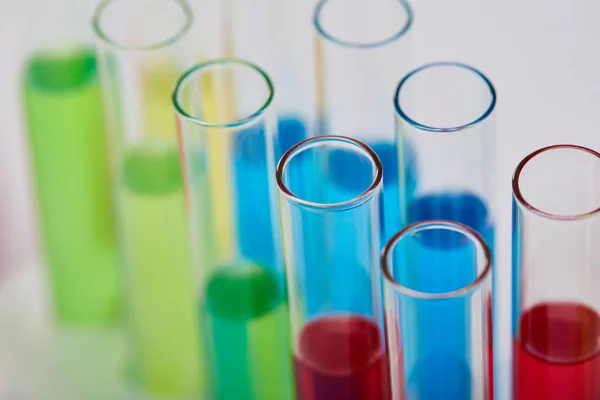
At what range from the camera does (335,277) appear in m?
0.84

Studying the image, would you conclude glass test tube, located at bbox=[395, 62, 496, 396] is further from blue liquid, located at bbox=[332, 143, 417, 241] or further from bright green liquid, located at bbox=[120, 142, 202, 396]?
bright green liquid, located at bbox=[120, 142, 202, 396]

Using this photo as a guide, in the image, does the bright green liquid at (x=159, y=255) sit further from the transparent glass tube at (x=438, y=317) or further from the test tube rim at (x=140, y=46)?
the transparent glass tube at (x=438, y=317)

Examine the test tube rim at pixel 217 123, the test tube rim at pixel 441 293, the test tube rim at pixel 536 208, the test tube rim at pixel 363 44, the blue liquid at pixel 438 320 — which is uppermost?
the test tube rim at pixel 363 44

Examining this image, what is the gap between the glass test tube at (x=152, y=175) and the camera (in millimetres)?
990

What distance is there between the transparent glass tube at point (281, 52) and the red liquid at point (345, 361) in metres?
0.23

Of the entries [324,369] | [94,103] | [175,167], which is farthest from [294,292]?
[94,103]

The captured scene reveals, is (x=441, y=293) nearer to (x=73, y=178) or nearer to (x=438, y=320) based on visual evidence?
(x=438, y=320)

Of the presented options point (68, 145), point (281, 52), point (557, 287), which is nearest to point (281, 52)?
point (281, 52)

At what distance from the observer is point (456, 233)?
79 centimetres

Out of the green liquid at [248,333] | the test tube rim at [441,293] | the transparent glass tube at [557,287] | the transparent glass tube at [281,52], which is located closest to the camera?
the test tube rim at [441,293]

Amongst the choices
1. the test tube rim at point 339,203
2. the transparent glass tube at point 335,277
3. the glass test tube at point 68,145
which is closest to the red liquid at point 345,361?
the transparent glass tube at point 335,277

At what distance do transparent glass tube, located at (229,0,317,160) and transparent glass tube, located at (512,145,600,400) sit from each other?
251 mm

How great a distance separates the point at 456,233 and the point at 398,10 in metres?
0.29

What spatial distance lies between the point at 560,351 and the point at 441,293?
0.14 meters
